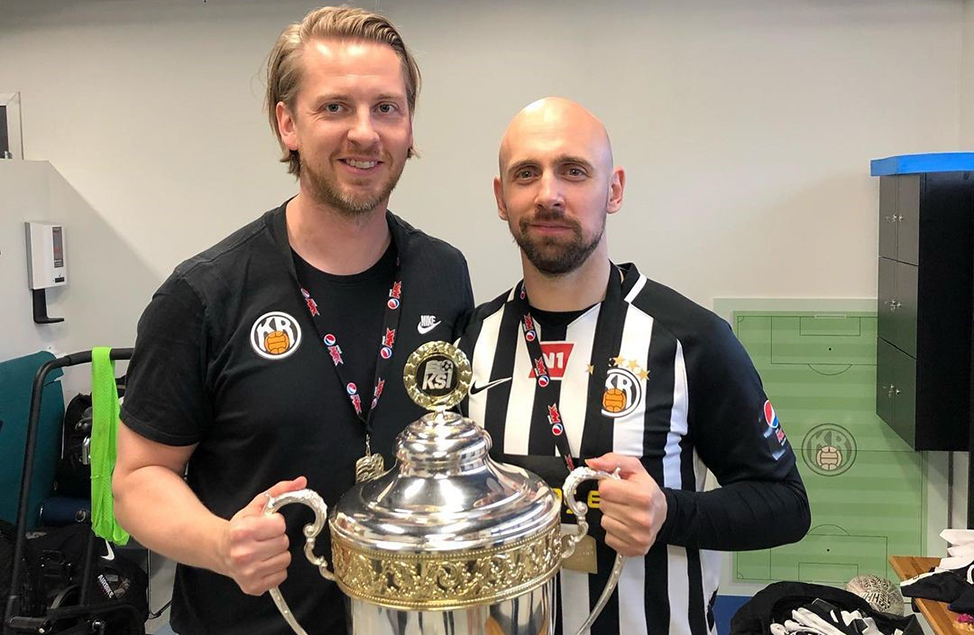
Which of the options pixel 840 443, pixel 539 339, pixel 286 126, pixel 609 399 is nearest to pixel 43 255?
pixel 286 126

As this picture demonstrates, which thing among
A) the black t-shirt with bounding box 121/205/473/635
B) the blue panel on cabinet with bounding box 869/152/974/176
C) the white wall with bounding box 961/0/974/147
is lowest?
the black t-shirt with bounding box 121/205/473/635

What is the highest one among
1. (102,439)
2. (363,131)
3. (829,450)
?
(363,131)

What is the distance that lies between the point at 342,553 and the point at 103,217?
347cm

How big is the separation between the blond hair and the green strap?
72.4 inches

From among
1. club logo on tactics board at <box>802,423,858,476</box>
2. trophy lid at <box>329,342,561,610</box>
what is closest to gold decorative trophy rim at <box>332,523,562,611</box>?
trophy lid at <box>329,342,561,610</box>

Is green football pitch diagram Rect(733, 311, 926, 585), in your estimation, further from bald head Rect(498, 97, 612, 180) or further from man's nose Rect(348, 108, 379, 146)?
man's nose Rect(348, 108, 379, 146)

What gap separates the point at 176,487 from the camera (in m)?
1.41

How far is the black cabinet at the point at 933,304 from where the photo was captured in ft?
9.92

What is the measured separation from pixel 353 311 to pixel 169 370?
319 mm

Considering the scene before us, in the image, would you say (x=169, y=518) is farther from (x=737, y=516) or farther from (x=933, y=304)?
(x=933, y=304)

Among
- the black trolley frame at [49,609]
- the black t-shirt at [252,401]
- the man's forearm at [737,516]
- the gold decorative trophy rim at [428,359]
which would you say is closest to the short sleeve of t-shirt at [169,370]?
the black t-shirt at [252,401]

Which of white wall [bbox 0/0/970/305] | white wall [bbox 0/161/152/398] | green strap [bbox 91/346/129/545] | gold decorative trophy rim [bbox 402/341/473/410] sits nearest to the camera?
gold decorative trophy rim [bbox 402/341/473/410]

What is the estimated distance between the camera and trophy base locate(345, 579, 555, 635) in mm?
1104

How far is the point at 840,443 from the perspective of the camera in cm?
372
